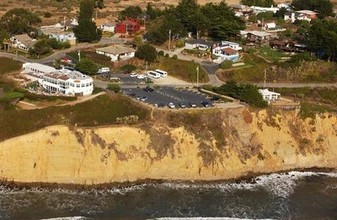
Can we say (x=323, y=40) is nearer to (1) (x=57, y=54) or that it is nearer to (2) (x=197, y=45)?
(2) (x=197, y=45)

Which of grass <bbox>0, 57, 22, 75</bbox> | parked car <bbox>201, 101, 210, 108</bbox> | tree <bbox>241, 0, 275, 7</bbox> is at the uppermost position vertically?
tree <bbox>241, 0, 275, 7</bbox>

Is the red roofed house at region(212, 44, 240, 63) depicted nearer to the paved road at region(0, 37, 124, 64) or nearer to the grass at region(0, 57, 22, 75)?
the paved road at region(0, 37, 124, 64)

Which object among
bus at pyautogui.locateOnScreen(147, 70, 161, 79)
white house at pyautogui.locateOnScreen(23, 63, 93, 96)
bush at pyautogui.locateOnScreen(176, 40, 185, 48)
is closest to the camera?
white house at pyautogui.locateOnScreen(23, 63, 93, 96)

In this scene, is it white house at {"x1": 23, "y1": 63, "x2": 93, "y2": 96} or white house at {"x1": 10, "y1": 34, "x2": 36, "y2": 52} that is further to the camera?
white house at {"x1": 10, "y1": 34, "x2": 36, "y2": 52}

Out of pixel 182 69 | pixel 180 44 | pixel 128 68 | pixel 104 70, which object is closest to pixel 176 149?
pixel 182 69

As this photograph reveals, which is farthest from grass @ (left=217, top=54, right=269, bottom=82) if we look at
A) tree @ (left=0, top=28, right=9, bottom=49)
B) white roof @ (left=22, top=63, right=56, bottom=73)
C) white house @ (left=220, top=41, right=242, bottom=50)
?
tree @ (left=0, top=28, right=9, bottom=49)

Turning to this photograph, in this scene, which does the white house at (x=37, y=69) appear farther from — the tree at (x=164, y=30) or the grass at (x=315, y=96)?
the grass at (x=315, y=96)

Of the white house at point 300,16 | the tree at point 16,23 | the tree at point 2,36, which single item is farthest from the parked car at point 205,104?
the white house at point 300,16

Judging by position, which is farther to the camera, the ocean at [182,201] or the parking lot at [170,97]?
the parking lot at [170,97]
